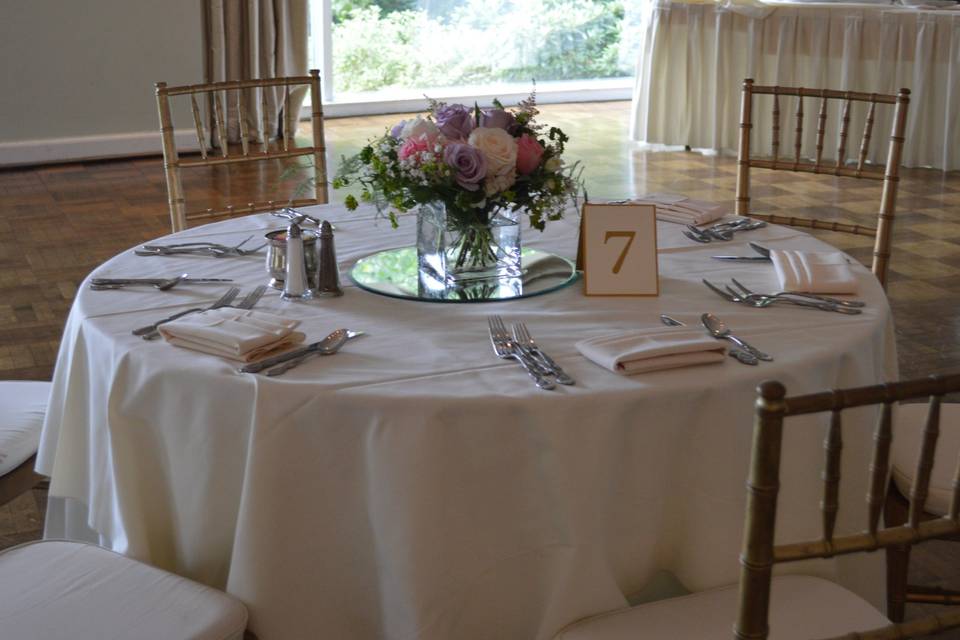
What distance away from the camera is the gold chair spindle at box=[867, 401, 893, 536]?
109cm

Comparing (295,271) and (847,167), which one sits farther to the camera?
(847,167)

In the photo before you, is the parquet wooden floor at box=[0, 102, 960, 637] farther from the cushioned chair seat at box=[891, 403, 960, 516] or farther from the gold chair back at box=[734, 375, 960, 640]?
the gold chair back at box=[734, 375, 960, 640]

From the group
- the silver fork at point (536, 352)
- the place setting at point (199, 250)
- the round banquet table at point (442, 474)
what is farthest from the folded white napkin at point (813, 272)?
the place setting at point (199, 250)

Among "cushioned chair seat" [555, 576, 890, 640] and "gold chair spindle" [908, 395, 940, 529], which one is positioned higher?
"gold chair spindle" [908, 395, 940, 529]

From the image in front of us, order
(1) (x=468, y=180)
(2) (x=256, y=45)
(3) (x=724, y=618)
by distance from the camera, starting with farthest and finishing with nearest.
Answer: (2) (x=256, y=45), (1) (x=468, y=180), (3) (x=724, y=618)

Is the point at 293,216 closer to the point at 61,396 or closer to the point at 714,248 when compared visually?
the point at 61,396

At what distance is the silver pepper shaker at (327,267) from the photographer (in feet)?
6.38

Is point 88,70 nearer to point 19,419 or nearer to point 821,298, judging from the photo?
point 19,419

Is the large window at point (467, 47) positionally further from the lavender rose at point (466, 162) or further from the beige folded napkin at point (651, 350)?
the beige folded napkin at point (651, 350)

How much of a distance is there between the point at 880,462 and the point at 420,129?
106 cm

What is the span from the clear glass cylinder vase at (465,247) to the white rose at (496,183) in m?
0.09

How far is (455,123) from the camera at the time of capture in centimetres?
195

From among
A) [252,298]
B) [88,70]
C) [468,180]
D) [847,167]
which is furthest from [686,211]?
[88,70]

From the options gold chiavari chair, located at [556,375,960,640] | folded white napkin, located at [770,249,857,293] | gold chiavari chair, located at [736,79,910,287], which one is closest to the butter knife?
folded white napkin, located at [770,249,857,293]
